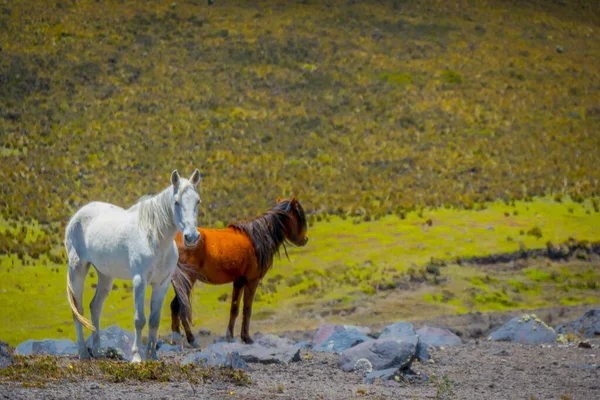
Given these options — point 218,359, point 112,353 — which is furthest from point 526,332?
point 112,353

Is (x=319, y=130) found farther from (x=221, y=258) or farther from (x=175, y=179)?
(x=175, y=179)

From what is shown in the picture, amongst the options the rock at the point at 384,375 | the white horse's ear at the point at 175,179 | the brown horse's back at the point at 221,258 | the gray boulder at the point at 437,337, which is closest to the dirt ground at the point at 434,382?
the rock at the point at 384,375

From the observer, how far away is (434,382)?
1199 centimetres

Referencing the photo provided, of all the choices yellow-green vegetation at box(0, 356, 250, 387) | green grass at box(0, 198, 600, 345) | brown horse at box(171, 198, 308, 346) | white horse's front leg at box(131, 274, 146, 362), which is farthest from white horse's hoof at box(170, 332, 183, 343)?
green grass at box(0, 198, 600, 345)

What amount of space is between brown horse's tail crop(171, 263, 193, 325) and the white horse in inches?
128

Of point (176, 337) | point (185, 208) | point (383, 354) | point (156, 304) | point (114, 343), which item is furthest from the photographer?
point (176, 337)

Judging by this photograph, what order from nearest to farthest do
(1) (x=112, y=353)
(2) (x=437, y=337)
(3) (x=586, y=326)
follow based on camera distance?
(1) (x=112, y=353) < (2) (x=437, y=337) < (3) (x=586, y=326)

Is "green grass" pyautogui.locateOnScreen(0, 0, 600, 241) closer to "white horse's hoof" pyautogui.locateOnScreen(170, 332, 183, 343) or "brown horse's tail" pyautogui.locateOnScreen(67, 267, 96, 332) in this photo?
"white horse's hoof" pyautogui.locateOnScreen(170, 332, 183, 343)

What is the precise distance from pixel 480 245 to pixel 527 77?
34403 mm

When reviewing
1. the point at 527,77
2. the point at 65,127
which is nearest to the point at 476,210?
the point at 65,127

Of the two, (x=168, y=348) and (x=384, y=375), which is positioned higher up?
(x=384, y=375)

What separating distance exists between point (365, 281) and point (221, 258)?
12141 millimetres

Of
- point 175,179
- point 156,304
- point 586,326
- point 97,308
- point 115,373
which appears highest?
point 175,179

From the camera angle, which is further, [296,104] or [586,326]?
[296,104]
